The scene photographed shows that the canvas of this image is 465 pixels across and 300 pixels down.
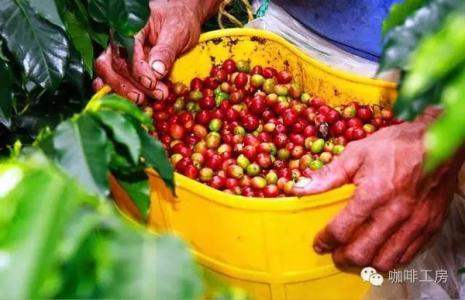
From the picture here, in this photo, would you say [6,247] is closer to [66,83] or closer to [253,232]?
[253,232]

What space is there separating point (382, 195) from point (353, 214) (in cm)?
8

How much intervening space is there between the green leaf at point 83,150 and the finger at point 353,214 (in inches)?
30.6

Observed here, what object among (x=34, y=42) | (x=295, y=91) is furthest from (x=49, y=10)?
(x=295, y=91)

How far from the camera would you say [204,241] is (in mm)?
1735

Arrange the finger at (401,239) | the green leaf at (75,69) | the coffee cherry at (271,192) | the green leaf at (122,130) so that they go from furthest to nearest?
the green leaf at (75,69)
the coffee cherry at (271,192)
the finger at (401,239)
the green leaf at (122,130)

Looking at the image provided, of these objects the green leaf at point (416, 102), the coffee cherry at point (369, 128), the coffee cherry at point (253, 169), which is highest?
the green leaf at point (416, 102)

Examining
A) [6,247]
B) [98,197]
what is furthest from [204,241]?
[6,247]

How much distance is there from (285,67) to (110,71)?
1.82 ft

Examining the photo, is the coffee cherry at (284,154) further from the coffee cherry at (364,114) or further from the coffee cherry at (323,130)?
the coffee cherry at (364,114)

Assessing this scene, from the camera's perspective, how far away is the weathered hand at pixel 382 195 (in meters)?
1.65

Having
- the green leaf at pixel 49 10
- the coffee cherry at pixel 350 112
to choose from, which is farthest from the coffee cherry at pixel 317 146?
the green leaf at pixel 49 10

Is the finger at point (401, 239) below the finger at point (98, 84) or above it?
above

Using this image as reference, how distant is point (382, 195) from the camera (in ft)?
5.41

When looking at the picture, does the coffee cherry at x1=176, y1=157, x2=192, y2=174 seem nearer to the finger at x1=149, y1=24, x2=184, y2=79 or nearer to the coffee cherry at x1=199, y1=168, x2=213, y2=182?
the coffee cherry at x1=199, y1=168, x2=213, y2=182
